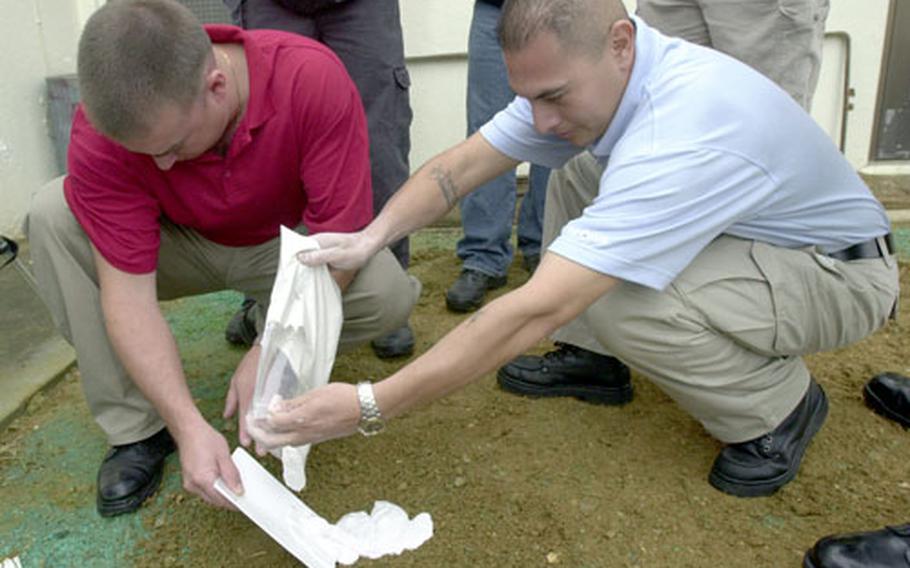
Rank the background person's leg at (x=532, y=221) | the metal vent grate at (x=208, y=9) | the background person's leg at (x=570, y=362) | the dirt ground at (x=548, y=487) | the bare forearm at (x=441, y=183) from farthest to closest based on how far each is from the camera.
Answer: the metal vent grate at (x=208, y=9), the background person's leg at (x=532, y=221), the background person's leg at (x=570, y=362), the bare forearm at (x=441, y=183), the dirt ground at (x=548, y=487)

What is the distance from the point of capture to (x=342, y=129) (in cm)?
176

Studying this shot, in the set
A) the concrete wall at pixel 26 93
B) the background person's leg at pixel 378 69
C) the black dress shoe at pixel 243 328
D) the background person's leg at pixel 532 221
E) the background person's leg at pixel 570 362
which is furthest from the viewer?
the concrete wall at pixel 26 93

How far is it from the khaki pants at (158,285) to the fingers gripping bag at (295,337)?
0.69 ft

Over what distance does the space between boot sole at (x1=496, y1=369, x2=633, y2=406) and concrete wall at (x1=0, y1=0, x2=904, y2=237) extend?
6.25ft

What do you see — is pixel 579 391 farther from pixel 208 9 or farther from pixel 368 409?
pixel 208 9

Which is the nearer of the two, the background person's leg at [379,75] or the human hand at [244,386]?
the human hand at [244,386]

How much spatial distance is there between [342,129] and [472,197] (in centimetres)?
114

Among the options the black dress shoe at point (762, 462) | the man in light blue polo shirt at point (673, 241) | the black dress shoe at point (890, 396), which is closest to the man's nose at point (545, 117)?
the man in light blue polo shirt at point (673, 241)

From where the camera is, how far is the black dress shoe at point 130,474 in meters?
1.75

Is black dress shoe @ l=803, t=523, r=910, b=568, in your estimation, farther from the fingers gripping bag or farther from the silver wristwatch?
the fingers gripping bag

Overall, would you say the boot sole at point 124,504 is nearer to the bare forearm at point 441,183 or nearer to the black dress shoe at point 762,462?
the bare forearm at point 441,183

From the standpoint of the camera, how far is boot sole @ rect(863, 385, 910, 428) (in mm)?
1915

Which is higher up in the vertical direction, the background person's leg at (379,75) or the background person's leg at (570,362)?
the background person's leg at (379,75)

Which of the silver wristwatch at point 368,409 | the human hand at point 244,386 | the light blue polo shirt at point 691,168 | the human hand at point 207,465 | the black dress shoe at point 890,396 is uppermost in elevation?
the light blue polo shirt at point 691,168
